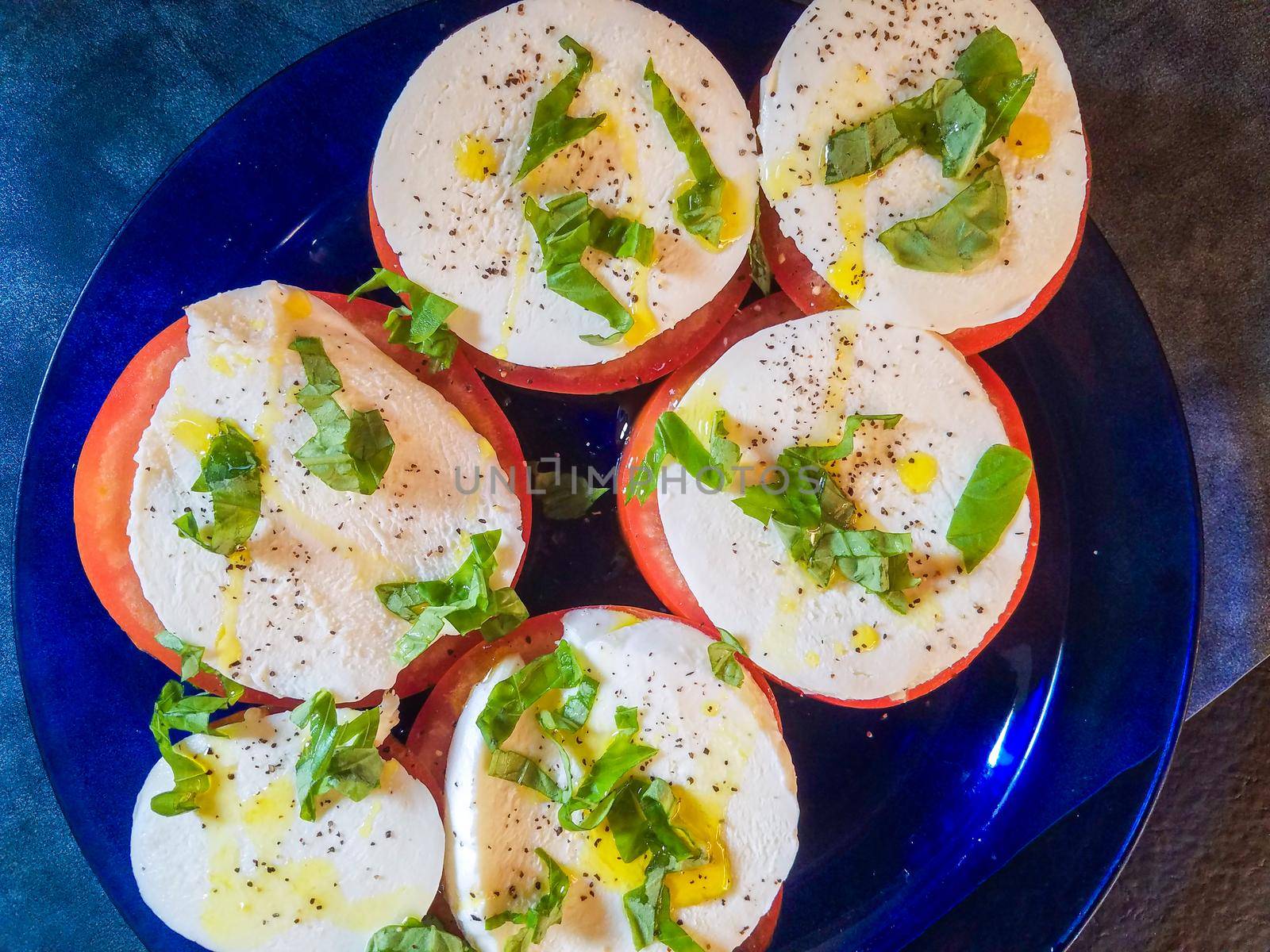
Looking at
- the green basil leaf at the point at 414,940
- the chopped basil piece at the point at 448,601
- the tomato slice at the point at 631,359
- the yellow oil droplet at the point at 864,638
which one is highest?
the tomato slice at the point at 631,359

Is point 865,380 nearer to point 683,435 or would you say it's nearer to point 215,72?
point 683,435

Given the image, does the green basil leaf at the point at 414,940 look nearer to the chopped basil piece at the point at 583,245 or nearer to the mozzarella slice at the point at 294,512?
the mozzarella slice at the point at 294,512

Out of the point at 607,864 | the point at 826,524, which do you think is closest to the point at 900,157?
the point at 826,524

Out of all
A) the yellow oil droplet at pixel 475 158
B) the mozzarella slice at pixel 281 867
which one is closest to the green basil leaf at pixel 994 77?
the yellow oil droplet at pixel 475 158

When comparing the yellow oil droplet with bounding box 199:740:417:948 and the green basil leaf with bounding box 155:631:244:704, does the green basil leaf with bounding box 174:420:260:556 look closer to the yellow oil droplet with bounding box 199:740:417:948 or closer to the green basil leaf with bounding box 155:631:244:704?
the green basil leaf with bounding box 155:631:244:704

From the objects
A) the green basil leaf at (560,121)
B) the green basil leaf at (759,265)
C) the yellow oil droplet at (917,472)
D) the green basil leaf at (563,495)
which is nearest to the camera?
the green basil leaf at (560,121)

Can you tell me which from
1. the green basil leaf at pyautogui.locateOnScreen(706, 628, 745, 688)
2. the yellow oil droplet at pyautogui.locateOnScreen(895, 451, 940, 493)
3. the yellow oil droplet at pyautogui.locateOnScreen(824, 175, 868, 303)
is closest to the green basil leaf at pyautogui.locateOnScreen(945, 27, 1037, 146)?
the yellow oil droplet at pyautogui.locateOnScreen(824, 175, 868, 303)
